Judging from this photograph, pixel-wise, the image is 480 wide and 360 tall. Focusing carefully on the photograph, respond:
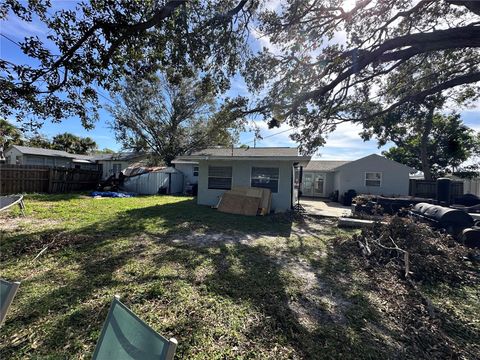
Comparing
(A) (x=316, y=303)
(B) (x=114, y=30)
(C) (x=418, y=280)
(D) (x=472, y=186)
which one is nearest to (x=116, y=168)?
(B) (x=114, y=30)

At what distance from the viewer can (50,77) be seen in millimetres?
4891

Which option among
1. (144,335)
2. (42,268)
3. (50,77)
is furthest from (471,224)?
(50,77)

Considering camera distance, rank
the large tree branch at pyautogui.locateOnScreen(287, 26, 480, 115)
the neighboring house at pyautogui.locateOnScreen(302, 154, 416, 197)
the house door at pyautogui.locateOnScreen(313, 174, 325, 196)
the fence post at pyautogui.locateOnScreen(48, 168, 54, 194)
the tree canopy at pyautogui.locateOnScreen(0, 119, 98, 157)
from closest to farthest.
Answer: the large tree branch at pyautogui.locateOnScreen(287, 26, 480, 115) < the fence post at pyautogui.locateOnScreen(48, 168, 54, 194) < the neighboring house at pyautogui.locateOnScreen(302, 154, 416, 197) < the house door at pyautogui.locateOnScreen(313, 174, 325, 196) < the tree canopy at pyautogui.locateOnScreen(0, 119, 98, 157)

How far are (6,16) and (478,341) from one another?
893 centimetres

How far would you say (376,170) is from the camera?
1697cm

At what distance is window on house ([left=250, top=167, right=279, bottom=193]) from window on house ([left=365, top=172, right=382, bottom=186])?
9742 mm

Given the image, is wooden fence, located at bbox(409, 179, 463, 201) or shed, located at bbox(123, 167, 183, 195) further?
shed, located at bbox(123, 167, 183, 195)

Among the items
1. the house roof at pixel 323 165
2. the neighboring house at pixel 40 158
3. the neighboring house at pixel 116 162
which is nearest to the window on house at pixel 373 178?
the house roof at pixel 323 165

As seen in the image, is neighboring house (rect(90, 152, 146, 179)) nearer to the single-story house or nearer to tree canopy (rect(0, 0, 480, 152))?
the single-story house

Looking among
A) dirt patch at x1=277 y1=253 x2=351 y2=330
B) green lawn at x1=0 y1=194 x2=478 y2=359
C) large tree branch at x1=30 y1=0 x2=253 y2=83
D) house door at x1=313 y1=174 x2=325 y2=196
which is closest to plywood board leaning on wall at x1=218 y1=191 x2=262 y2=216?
green lawn at x1=0 y1=194 x2=478 y2=359

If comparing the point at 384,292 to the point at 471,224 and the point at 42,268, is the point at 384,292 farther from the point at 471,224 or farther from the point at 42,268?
the point at 42,268

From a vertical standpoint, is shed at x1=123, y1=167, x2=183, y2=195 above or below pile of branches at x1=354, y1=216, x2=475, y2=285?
above

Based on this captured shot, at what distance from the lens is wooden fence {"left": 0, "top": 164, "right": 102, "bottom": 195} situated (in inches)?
503

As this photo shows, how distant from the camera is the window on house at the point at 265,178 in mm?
11078
